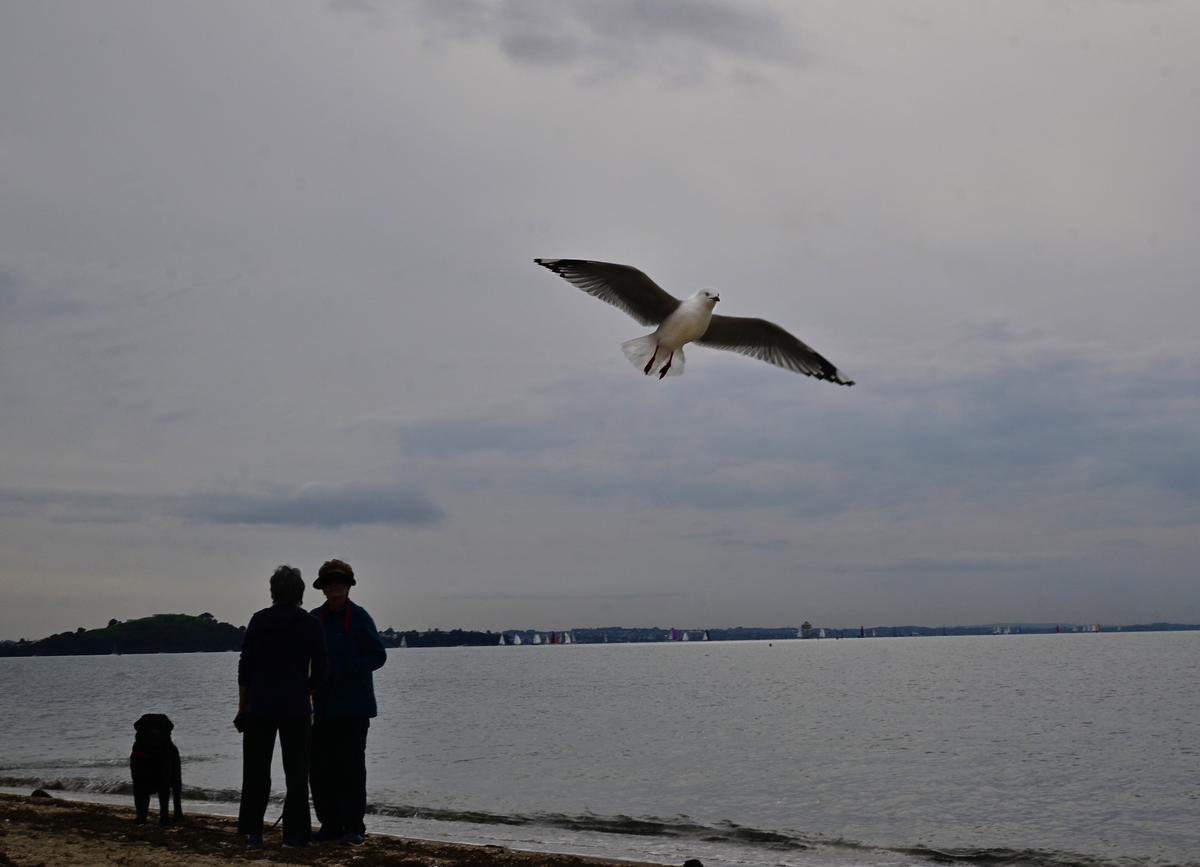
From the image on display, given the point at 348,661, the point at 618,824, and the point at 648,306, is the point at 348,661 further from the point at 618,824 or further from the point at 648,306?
the point at 618,824

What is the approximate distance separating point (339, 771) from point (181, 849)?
1415 millimetres

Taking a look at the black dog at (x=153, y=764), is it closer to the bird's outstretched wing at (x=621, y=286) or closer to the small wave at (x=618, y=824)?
the bird's outstretched wing at (x=621, y=286)

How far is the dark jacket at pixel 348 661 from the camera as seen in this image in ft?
29.1

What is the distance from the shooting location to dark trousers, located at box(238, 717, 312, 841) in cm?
834

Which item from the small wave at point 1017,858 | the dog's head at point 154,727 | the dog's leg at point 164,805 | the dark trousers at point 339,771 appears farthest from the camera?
the small wave at point 1017,858

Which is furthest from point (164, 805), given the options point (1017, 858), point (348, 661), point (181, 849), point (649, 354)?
point (1017, 858)

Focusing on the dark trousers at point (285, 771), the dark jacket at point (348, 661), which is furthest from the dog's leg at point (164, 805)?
the dark jacket at point (348, 661)

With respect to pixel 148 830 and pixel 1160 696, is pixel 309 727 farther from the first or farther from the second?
pixel 1160 696

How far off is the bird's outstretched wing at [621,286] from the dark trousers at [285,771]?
15.5 ft

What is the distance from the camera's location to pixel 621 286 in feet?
36.6

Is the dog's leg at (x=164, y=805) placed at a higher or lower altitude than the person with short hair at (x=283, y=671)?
lower

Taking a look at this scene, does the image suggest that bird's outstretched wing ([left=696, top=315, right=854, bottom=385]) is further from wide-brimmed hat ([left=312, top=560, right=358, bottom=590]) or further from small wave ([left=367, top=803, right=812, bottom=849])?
small wave ([left=367, top=803, right=812, bottom=849])

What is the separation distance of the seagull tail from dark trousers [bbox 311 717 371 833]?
4.08m

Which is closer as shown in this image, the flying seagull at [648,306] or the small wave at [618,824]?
the flying seagull at [648,306]
